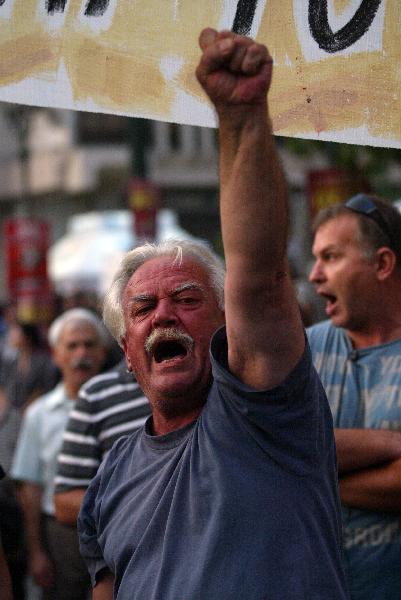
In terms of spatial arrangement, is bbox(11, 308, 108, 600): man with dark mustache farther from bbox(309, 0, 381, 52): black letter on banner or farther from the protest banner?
bbox(309, 0, 381, 52): black letter on banner

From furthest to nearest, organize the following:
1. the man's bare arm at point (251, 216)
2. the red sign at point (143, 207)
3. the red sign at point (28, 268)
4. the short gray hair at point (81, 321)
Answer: the red sign at point (28, 268)
the red sign at point (143, 207)
the short gray hair at point (81, 321)
the man's bare arm at point (251, 216)

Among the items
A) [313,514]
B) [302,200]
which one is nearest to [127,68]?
[313,514]

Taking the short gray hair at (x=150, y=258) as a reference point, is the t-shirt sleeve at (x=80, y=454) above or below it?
below

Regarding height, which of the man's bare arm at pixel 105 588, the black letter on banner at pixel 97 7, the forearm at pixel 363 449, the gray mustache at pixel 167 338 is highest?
the black letter on banner at pixel 97 7

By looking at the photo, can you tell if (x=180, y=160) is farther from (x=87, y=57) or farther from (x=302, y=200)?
(x=87, y=57)

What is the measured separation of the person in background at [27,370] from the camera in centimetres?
973

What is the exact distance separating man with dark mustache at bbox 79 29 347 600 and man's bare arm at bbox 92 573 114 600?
0.22m

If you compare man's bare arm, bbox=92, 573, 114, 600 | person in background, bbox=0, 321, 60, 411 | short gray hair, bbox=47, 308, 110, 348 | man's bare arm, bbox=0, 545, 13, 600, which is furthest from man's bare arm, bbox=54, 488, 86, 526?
person in background, bbox=0, 321, 60, 411

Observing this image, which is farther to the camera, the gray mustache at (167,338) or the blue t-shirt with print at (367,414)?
the blue t-shirt with print at (367,414)

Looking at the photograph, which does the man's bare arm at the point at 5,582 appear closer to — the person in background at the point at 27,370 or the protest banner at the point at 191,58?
the protest banner at the point at 191,58

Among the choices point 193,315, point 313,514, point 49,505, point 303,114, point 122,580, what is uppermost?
point 303,114

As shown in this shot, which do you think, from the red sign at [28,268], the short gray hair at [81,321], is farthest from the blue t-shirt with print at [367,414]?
the red sign at [28,268]

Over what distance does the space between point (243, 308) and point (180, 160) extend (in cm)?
3186

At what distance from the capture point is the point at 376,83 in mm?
2811
